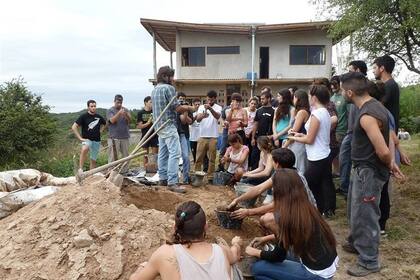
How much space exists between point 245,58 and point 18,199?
56.4ft


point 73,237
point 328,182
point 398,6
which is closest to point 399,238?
point 328,182

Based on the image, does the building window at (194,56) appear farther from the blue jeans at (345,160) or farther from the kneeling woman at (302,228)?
the kneeling woman at (302,228)

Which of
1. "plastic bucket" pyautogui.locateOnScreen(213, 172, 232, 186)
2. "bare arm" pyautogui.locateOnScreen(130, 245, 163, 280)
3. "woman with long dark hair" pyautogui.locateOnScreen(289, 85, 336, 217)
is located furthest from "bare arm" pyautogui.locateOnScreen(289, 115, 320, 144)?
"bare arm" pyautogui.locateOnScreen(130, 245, 163, 280)

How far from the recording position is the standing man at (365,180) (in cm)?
331

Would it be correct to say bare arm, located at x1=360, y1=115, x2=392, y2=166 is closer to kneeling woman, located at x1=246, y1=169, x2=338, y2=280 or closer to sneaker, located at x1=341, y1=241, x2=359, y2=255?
kneeling woman, located at x1=246, y1=169, x2=338, y2=280

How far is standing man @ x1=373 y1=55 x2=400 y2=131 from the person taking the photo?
13.9 ft

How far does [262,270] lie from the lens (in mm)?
2930

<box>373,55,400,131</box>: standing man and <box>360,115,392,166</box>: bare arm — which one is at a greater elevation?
<box>373,55,400,131</box>: standing man

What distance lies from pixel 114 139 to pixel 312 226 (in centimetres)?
591

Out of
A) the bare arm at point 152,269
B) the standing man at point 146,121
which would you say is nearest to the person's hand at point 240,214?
the bare arm at point 152,269

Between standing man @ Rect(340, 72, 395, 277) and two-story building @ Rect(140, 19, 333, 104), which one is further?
two-story building @ Rect(140, 19, 333, 104)

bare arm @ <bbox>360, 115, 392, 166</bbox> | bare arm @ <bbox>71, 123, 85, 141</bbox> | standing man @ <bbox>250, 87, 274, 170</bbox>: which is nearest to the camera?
bare arm @ <bbox>360, 115, 392, 166</bbox>

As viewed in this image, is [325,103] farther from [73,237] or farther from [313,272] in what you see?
[73,237]

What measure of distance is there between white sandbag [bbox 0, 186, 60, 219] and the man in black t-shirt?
8.92ft
